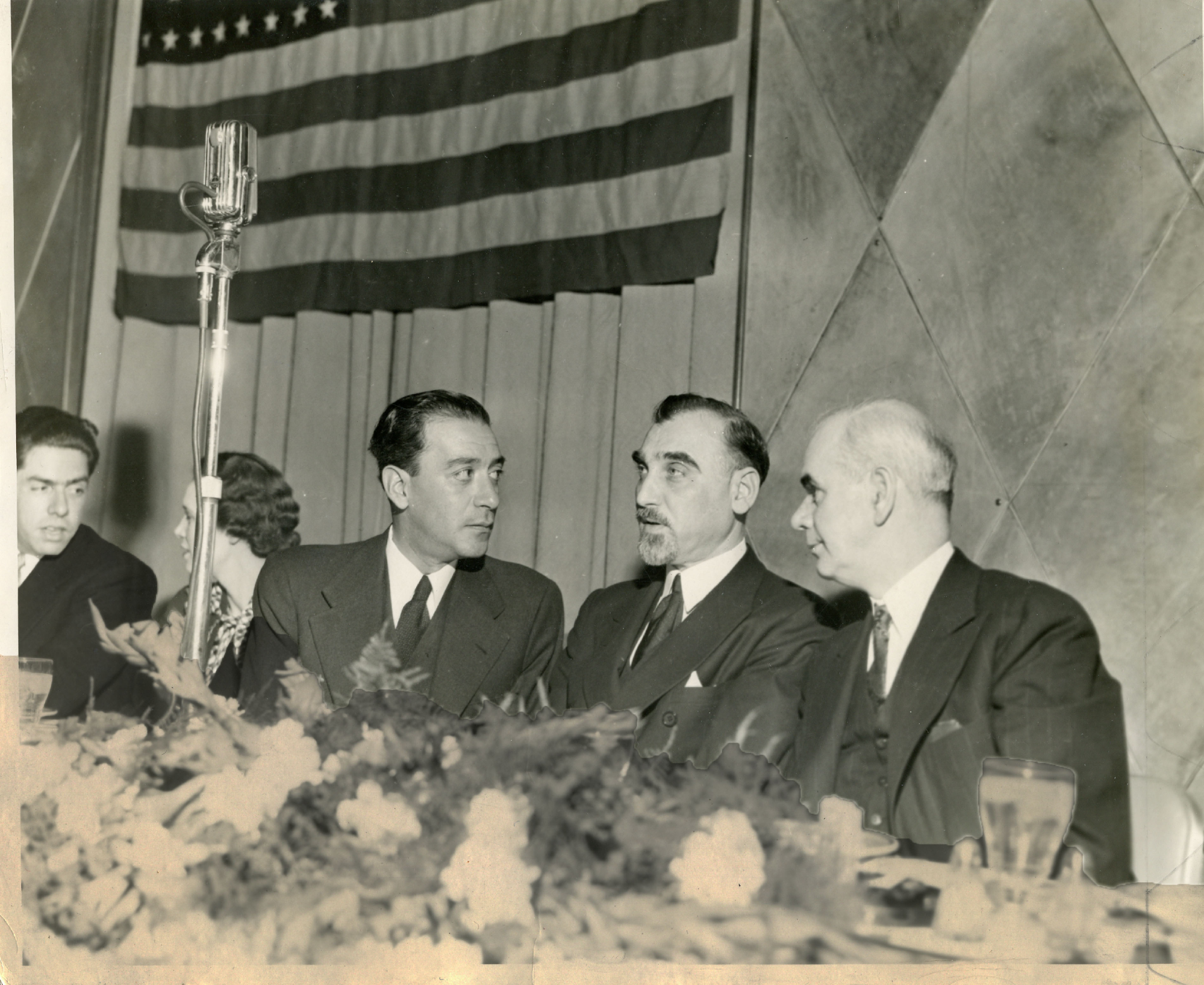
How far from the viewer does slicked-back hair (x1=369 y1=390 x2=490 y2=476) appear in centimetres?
434

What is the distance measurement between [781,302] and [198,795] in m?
2.36

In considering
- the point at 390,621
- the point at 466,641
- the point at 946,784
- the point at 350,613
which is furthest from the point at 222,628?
the point at 946,784

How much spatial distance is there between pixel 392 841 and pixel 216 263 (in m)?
1.97

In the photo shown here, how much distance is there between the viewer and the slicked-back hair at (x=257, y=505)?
4.40 metres

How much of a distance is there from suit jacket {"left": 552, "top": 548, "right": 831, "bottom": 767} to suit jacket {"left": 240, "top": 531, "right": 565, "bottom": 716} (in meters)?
0.27

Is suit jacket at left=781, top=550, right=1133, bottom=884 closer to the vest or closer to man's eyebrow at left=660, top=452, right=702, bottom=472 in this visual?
the vest

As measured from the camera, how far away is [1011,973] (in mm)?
3746

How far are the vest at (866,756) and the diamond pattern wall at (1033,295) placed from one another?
0.45 metres

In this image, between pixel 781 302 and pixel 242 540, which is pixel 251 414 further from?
pixel 781 302

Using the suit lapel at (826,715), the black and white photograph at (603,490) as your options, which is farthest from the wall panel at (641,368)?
the suit lapel at (826,715)

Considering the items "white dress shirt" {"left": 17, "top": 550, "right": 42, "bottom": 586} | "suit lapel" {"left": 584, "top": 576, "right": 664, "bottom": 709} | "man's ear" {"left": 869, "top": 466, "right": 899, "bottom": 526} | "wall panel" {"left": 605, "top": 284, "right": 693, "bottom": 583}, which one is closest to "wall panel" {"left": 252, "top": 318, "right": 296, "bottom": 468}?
"white dress shirt" {"left": 17, "top": 550, "right": 42, "bottom": 586}

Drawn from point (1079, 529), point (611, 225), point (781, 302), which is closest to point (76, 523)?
point (611, 225)

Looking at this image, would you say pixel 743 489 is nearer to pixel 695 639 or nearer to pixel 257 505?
pixel 695 639

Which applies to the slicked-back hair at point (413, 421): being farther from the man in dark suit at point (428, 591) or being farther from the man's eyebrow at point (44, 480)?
the man's eyebrow at point (44, 480)
